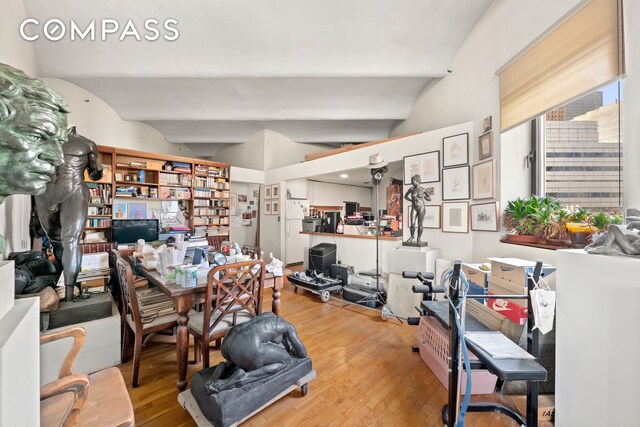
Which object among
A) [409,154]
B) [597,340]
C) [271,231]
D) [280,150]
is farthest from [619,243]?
[280,150]

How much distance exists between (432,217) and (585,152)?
1604 mm

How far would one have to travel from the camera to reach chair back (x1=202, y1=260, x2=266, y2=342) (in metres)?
1.59

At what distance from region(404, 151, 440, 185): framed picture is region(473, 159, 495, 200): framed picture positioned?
0.49m

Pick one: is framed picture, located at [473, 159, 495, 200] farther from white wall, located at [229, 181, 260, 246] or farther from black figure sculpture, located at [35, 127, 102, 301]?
white wall, located at [229, 181, 260, 246]

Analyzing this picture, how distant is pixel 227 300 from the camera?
178 centimetres

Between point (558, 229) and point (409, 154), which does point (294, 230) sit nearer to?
point (409, 154)

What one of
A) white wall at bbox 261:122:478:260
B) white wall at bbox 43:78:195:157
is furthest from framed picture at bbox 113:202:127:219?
white wall at bbox 261:122:478:260

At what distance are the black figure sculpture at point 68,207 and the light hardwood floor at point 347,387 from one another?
3.13ft

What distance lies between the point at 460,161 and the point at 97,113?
6.69 metres

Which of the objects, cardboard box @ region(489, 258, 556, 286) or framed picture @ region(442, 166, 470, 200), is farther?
framed picture @ region(442, 166, 470, 200)

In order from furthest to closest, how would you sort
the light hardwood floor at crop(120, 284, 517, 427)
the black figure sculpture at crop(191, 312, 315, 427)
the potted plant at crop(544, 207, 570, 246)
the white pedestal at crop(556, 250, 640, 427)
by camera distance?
the potted plant at crop(544, 207, 570, 246)
the light hardwood floor at crop(120, 284, 517, 427)
the black figure sculpture at crop(191, 312, 315, 427)
the white pedestal at crop(556, 250, 640, 427)

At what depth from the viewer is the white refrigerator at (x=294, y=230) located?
231 inches

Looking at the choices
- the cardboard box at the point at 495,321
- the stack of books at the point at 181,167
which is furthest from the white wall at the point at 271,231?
the cardboard box at the point at 495,321

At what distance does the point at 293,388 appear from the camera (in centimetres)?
154
